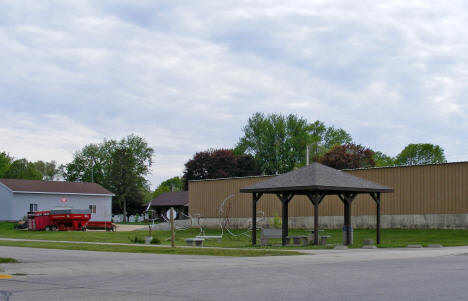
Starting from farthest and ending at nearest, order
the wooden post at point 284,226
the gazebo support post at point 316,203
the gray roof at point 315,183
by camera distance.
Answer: the wooden post at point 284,226, the gazebo support post at point 316,203, the gray roof at point 315,183

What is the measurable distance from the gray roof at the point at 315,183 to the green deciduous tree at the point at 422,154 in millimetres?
80105

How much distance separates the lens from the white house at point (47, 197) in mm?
64688

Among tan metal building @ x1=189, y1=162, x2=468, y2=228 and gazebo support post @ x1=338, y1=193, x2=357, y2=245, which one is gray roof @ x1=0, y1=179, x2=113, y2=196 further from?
gazebo support post @ x1=338, y1=193, x2=357, y2=245

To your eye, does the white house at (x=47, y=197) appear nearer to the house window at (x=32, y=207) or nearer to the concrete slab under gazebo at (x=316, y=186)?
the house window at (x=32, y=207)

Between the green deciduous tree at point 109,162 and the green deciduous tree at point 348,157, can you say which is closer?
the green deciduous tree at point 348,157

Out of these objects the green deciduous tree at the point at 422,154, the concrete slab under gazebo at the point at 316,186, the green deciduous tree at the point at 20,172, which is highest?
the green deciduous tree at the point at 422,154

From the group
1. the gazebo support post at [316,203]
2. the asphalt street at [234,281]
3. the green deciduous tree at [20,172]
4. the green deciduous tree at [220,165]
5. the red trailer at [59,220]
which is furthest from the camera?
the green deciduous tree at [20,172]

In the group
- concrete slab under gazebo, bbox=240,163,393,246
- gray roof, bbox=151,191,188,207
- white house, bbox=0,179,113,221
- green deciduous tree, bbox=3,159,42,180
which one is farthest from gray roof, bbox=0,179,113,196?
concrete slab under gazebo, bbox=240,163,393,246

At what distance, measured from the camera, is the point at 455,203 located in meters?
37.8

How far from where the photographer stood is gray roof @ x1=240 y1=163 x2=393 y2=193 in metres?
26.3

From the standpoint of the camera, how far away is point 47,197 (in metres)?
67.8

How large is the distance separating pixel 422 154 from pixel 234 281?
99600 mm

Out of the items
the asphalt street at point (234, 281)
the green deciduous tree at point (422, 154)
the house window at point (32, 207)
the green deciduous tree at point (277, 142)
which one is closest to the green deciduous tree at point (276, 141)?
the green deciduous tree at point (277, 142)

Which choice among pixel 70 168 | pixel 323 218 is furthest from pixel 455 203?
pixel 70 168
